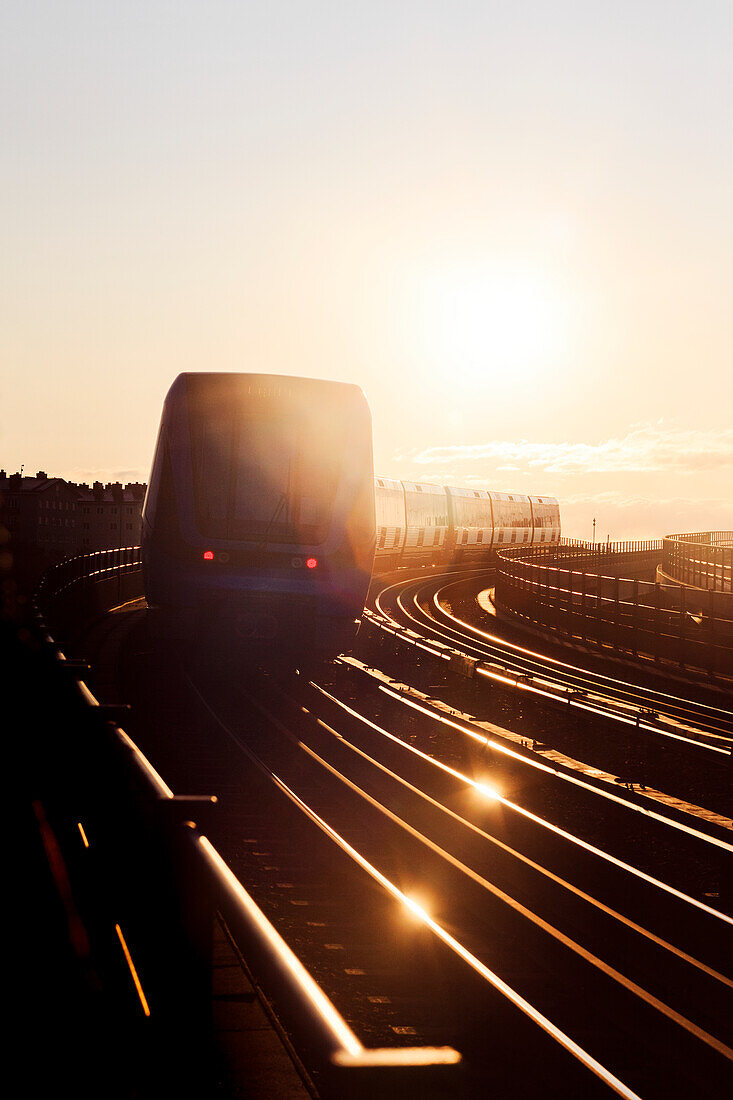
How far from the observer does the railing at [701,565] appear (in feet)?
85.9

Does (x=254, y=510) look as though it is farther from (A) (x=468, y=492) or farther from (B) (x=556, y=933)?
(A) (x=468, y=492)

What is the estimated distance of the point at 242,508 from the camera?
44.6 feet

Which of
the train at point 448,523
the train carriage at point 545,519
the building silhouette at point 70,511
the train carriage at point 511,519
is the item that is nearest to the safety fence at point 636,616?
the train at point 448,523

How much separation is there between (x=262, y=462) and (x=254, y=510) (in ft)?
1.79

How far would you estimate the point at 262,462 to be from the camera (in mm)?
13602

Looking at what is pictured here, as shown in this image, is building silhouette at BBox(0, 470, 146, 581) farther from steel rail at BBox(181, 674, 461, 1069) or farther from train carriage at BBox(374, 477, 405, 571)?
steel rail at BBox(181, 674, 461, 1069)

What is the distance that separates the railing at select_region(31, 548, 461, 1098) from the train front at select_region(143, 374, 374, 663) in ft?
26.1

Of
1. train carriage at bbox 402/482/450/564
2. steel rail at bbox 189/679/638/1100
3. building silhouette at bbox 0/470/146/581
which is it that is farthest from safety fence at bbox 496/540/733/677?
building silhouette at bbox 0/470/146/581

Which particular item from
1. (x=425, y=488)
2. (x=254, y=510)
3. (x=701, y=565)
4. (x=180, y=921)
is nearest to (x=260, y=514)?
(x=254, y=510)

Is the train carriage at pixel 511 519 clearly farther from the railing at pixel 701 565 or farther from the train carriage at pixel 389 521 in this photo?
the train carriage at pixel 389 521

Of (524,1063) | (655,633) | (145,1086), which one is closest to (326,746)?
(524,1063)

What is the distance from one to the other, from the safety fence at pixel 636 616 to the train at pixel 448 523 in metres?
14.4

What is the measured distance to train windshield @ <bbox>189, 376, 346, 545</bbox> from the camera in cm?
1351

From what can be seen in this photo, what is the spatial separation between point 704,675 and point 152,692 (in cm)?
978
